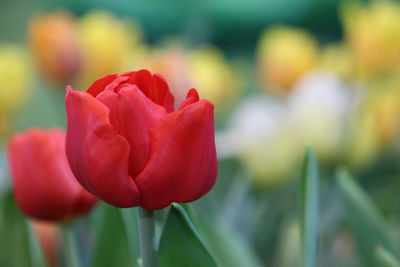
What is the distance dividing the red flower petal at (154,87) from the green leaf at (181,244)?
37 mm

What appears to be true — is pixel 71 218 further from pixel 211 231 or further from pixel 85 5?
pixel 85 5

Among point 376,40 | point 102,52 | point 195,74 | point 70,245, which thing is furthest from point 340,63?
point 70,245

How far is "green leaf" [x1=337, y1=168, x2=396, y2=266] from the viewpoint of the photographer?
1.09 ft

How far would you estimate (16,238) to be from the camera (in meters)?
0.35

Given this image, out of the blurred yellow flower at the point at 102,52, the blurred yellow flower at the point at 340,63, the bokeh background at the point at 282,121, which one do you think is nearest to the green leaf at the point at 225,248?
the bokeh background at the point at 282,121

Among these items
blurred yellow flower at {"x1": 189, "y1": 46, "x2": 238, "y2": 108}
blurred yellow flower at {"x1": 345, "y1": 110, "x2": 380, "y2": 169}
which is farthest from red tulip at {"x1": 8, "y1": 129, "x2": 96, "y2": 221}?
blurred yellow flower at {"x1": 189, "y1": 46, "x2": 238, "y2": 108}

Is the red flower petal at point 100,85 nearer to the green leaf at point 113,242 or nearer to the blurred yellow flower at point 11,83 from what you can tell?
the green leaf at point 113,242

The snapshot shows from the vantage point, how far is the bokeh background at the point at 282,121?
46 centimetres

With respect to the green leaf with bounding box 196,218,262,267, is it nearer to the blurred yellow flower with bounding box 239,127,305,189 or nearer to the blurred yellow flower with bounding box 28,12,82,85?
the blurred yellow flower with bounding box 239,127,305,189

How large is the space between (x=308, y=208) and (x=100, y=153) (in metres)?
0.09

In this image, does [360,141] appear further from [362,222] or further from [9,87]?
[9,87]

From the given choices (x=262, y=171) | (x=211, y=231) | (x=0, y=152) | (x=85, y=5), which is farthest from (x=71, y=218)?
(x=85, y=5)

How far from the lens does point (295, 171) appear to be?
1.85ft

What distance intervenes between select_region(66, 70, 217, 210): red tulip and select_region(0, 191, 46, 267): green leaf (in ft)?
0.41
